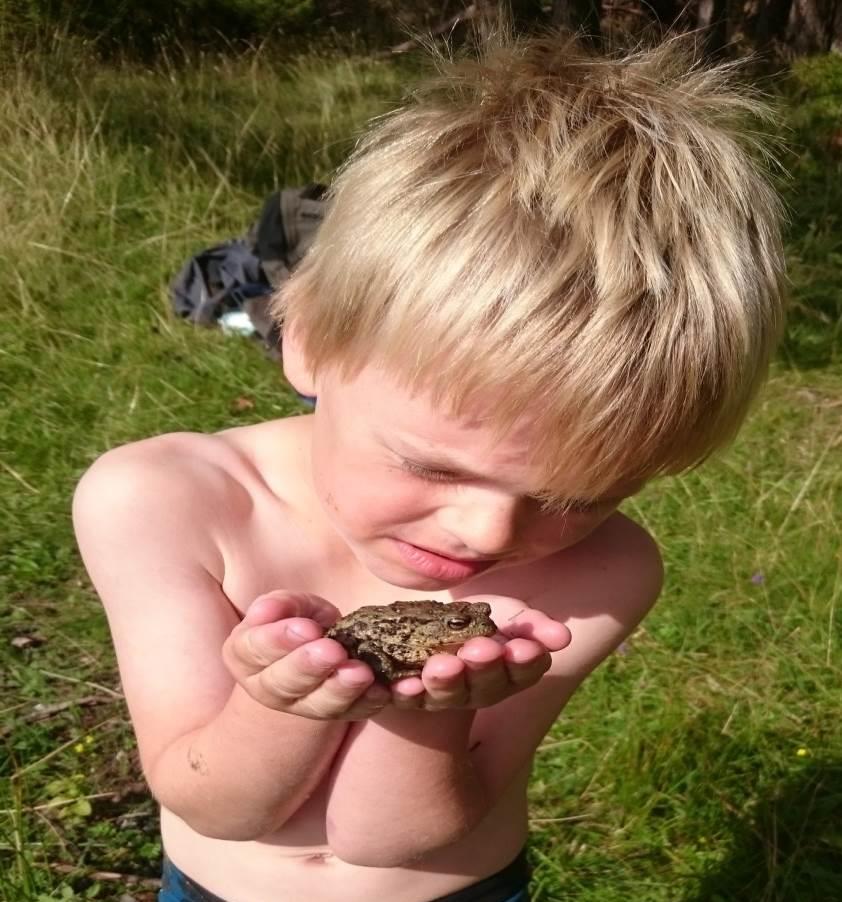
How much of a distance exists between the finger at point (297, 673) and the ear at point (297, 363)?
0.65 m

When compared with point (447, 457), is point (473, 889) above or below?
below

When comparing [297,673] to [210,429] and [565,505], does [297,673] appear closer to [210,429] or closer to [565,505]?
[565,505]

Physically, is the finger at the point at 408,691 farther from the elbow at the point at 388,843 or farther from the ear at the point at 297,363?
the ear at the point at 297,363

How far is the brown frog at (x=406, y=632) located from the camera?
1.44 meters

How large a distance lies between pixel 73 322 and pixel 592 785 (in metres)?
3.48

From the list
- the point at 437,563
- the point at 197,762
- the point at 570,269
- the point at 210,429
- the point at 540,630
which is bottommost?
the point at 210,429

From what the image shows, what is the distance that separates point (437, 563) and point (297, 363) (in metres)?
→ 0.46

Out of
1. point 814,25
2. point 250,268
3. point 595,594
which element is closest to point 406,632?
point 595,594

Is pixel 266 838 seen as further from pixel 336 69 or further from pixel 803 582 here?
pixel 336 69

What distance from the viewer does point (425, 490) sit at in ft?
5.42

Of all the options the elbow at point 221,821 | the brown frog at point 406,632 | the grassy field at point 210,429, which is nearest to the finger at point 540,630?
the brown frog at point 406,632

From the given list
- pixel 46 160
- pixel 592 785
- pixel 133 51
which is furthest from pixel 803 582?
pixel 133 51

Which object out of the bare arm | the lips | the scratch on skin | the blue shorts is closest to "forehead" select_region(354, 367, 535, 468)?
the lips

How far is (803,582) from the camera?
3871 millimetres
